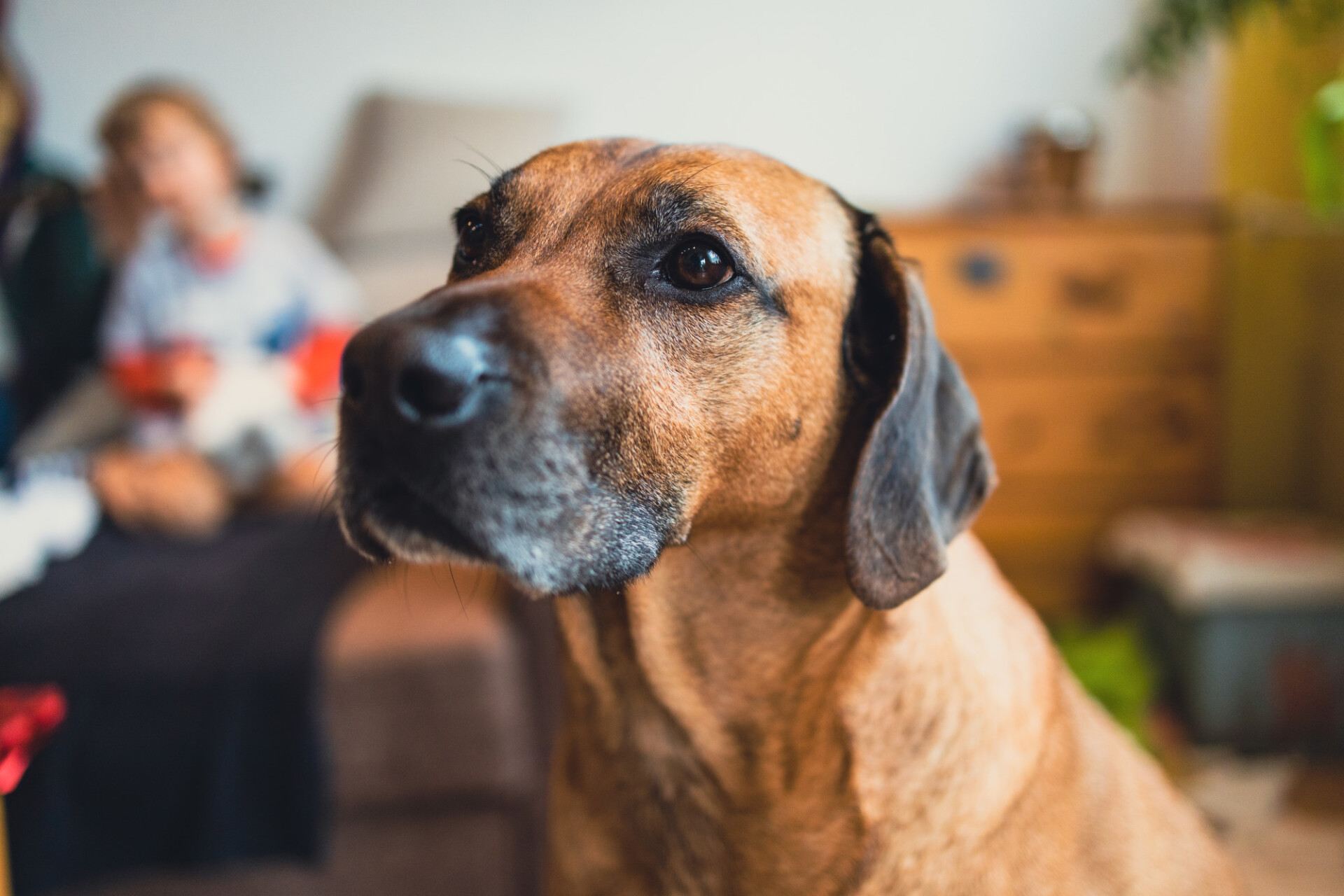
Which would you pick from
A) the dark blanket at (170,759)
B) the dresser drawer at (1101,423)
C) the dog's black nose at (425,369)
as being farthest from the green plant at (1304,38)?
the dark blanket at (170,759)

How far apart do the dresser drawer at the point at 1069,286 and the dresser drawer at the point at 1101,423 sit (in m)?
0.15

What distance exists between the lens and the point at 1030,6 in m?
3.41

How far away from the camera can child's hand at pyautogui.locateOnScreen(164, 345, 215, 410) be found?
90.4 inches

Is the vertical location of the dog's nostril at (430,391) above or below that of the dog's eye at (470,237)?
below

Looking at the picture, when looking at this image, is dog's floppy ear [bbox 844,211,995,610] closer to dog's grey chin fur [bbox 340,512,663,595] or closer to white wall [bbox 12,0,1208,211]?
dog's grey chin fur [bbox 340,512,663,595]

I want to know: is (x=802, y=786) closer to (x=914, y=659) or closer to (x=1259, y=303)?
(x=914, y=659)

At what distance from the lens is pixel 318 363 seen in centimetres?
246

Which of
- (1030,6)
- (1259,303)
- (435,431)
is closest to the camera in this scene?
(435,431)

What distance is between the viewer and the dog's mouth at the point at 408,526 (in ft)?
2.39

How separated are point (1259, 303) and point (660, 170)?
313cm

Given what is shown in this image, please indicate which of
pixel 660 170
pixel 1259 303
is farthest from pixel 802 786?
pixel 1259 303

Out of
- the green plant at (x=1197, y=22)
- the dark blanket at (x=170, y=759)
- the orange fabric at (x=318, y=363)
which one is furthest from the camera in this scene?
the orange fabric at (x=318, y=363)

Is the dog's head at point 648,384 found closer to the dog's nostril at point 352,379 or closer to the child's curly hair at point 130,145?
the dog's nostril at point 352,379

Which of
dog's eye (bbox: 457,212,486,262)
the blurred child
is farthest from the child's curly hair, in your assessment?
dog's eye (bbox: 457,212,486,262)
